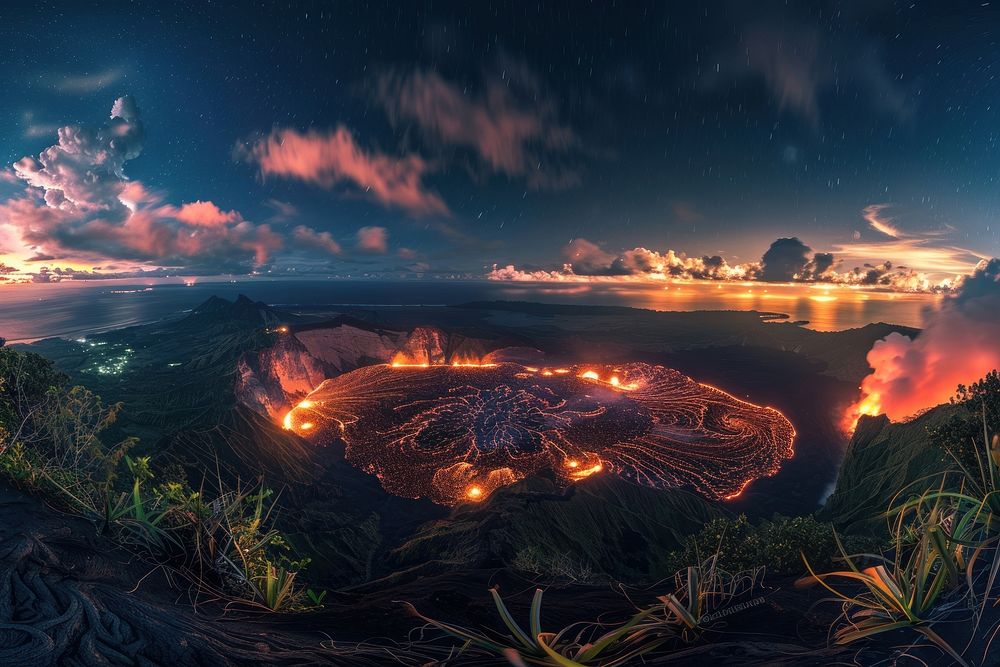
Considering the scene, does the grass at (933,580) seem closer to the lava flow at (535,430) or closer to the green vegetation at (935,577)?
the green vegetation at (935,577)

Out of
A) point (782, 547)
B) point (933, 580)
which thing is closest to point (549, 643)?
point (933, 580)

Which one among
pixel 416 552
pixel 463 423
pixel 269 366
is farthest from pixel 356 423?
pixel 416 552

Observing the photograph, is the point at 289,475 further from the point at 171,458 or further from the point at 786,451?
the point at 786,451

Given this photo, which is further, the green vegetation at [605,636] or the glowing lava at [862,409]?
the glowing lava at [862,409]

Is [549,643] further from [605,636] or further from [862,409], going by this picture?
[862,409]

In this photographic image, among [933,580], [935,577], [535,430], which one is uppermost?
[935,577]

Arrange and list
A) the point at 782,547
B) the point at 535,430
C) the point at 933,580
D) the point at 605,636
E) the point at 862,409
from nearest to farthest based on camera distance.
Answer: the point at 605,636
the point at 933,580
the point at 782,547
the point at 535,430
the point at 862,409

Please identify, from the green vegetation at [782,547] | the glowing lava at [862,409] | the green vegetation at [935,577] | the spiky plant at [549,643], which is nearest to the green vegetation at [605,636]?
the spiky plant at [549,643]

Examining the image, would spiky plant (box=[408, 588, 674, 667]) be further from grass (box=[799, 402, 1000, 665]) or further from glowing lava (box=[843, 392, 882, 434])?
glowing lava (box=[843, 392, 882, 434])
